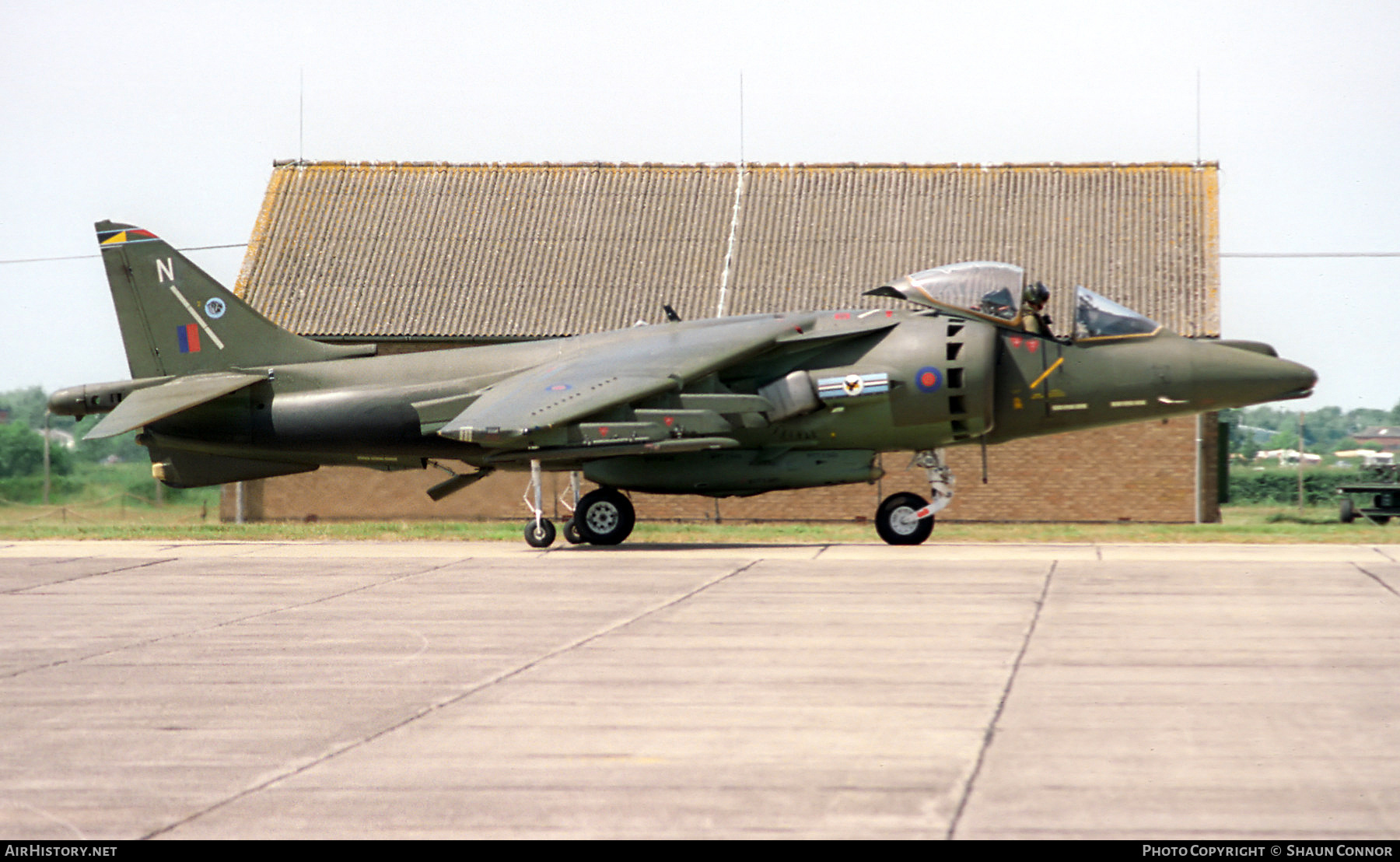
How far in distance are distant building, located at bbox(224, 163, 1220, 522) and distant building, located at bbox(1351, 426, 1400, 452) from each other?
12.7 feet

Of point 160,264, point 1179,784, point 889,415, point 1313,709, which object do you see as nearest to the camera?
point 1179,784

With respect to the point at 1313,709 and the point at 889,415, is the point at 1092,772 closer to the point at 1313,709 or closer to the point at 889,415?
the point at 1313,709

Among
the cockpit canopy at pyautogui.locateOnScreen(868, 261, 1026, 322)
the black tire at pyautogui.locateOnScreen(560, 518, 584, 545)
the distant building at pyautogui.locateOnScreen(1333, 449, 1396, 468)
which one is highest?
the cockpit canopy at pyautogui.locateOnScreen(868, 261, 1026, 322)

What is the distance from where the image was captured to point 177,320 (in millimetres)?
20266

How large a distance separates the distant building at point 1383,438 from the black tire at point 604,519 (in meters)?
15.6

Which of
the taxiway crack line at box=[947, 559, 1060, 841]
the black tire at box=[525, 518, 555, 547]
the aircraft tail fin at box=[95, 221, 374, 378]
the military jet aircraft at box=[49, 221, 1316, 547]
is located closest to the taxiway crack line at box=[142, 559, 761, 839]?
the taxiway crack line at box=[947, 559, 1060, 841]

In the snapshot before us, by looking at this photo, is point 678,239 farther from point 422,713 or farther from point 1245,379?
point 422,713

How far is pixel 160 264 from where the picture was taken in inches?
805

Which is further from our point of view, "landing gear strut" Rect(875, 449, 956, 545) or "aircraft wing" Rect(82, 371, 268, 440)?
"landing gear strut" Rect(875, 449, 956, 545)

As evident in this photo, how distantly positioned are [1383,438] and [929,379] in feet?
47.1

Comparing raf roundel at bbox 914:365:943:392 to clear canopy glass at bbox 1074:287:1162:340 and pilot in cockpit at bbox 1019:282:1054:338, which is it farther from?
clear canopy glass at bbox 1074:287:1162:340

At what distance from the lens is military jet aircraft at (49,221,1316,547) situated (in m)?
18.2

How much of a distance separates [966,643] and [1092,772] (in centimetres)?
374

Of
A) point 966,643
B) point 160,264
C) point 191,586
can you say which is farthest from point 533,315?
point 966,643
